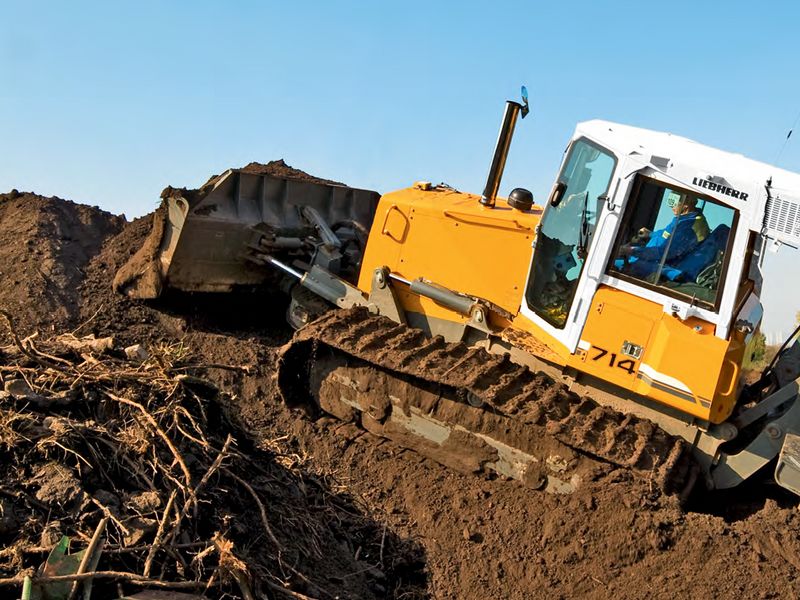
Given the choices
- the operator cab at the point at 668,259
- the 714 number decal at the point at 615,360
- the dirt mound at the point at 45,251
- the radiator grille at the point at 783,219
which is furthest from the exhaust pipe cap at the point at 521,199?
the dirt mound at the point at 45,251

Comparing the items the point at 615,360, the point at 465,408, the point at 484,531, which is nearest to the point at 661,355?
the point at 615,360

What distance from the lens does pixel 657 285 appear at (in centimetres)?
565

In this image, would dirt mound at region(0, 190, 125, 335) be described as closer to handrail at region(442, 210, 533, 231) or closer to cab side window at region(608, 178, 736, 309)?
handrail at region(442, 210, 533, 231)

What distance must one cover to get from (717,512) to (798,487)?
29.7 inches

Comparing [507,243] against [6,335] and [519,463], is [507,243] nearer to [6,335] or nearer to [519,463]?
[519,463]

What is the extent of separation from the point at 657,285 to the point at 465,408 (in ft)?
5.56

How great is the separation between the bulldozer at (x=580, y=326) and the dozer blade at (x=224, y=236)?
110cm

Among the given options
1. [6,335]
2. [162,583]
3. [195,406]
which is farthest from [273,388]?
[162,583]

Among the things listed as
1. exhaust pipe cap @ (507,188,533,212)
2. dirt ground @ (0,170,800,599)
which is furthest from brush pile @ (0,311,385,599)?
exhaust pipe cap @ (507,188,533,212)

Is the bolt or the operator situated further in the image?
the bolt

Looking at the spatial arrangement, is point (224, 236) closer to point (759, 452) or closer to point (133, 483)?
point (133, 483)

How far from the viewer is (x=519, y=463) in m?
6.07

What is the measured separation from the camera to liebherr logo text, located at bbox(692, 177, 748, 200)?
17.4ft

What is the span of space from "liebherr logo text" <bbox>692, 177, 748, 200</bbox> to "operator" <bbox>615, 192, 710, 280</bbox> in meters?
0.12
